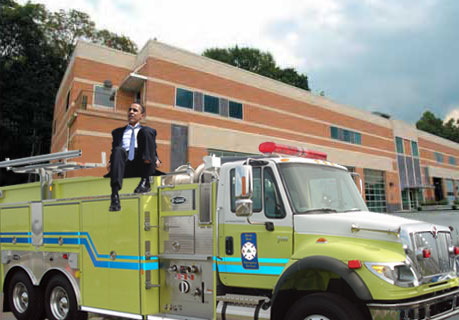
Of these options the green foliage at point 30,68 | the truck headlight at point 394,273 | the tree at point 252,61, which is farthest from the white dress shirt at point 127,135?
the tree at point 252,61

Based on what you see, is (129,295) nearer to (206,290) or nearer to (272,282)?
(206,290)

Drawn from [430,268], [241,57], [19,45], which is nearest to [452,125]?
[241,57]

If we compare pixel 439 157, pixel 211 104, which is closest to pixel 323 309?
pixel 211 104

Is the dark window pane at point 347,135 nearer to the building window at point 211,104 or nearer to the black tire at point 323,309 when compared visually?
the building window at point 211,104

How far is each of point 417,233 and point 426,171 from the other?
57872mm

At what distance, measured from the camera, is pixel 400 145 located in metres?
51.3

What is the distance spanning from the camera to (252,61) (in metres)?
62.7

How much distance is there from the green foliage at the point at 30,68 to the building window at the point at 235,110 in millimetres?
20908

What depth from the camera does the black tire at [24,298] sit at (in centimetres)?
755

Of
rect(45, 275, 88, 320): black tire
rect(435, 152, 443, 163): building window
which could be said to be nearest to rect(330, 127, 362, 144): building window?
rect(435, 152, 443, 163): building window

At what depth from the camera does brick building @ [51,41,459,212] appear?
25.9m

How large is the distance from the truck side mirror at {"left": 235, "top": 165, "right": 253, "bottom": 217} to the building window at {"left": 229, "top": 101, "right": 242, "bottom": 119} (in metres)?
25.7

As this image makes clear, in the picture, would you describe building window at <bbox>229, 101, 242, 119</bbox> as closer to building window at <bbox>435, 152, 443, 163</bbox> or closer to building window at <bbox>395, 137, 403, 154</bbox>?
building window at <bbox>395, 137, 403, 154</bbox>

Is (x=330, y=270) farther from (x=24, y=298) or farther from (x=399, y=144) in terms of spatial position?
(x=399, y=144)
